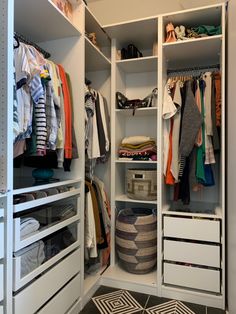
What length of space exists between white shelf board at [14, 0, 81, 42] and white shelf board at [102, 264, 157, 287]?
193cm

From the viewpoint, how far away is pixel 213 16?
1.95 meters

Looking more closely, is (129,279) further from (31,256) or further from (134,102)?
(134,102)

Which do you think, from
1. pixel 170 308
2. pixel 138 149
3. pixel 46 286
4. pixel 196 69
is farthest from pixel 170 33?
pixel 170 308

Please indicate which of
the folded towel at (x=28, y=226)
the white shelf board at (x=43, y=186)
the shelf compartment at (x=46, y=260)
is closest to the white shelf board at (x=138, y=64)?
the white shelf board at (x=43, y=186)

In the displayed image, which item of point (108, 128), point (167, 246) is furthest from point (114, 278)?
point (108, 128)

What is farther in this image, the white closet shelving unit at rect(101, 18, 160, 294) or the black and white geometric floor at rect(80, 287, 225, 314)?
the white closet shelving unit at rect(101, 18, 160, 294)

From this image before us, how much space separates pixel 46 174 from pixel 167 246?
3.55ft

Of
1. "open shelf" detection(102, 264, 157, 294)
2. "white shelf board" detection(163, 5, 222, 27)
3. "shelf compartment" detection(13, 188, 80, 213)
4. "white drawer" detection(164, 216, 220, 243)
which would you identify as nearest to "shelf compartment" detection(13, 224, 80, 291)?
"shelf compartment" detection(13, 188, 80, 213)

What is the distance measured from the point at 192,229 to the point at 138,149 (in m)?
0.80

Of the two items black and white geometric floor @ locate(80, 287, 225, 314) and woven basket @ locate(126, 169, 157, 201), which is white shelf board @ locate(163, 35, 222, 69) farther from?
black and white geometric floor @ locate(80, 287, 225, 314)

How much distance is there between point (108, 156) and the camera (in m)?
2.44

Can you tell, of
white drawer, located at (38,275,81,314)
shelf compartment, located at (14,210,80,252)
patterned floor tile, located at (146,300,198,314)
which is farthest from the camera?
patterned floor tile, located at (146,300,198,314)

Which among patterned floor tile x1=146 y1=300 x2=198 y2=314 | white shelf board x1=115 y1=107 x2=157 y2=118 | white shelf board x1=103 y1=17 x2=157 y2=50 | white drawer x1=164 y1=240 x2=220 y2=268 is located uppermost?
white shelf board x1=103 y1=17 x2=157 y2=50

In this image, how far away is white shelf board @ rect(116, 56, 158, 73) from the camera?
2189 mm
